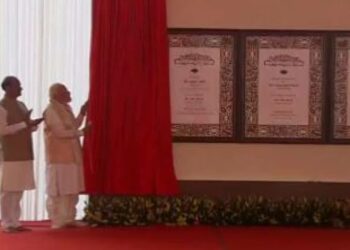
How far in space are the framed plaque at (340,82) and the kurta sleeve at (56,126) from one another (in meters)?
2.53

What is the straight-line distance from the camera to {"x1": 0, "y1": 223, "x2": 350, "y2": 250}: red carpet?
6.03 metres

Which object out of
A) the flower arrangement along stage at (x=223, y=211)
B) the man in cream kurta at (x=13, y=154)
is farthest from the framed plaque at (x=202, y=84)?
the man in cream kurta at (x=13, y=154)

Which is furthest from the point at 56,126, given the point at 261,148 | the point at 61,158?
the point at 261,148

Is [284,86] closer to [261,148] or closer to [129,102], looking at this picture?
[261,148]

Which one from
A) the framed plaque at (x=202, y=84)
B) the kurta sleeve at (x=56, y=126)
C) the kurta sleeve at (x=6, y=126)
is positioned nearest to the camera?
the kurta sleeve at (x=6, y=126)

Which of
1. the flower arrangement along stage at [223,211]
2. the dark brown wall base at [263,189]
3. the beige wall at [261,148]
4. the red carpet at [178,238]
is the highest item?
the beige wall at [261,148]

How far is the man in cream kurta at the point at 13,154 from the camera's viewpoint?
6.56m

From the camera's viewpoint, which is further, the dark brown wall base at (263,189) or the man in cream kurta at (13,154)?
the dark brown wall base at (263,189)

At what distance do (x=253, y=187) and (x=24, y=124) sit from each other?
232cm

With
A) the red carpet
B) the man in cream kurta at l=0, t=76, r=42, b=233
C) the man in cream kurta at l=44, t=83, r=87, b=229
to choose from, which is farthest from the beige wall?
the man in cream kurta at l=0, t=76, r=42, b=233

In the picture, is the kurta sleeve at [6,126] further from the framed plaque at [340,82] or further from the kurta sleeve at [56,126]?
the framed plaque at [340,82]

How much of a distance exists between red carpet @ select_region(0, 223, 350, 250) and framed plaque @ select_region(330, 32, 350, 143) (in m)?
1.10

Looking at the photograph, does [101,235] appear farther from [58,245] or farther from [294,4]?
[294,4]

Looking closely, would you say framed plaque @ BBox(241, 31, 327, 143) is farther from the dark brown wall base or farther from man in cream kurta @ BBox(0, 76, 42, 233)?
man in cream kurta @ BBox(0, 76, 42, 233)
